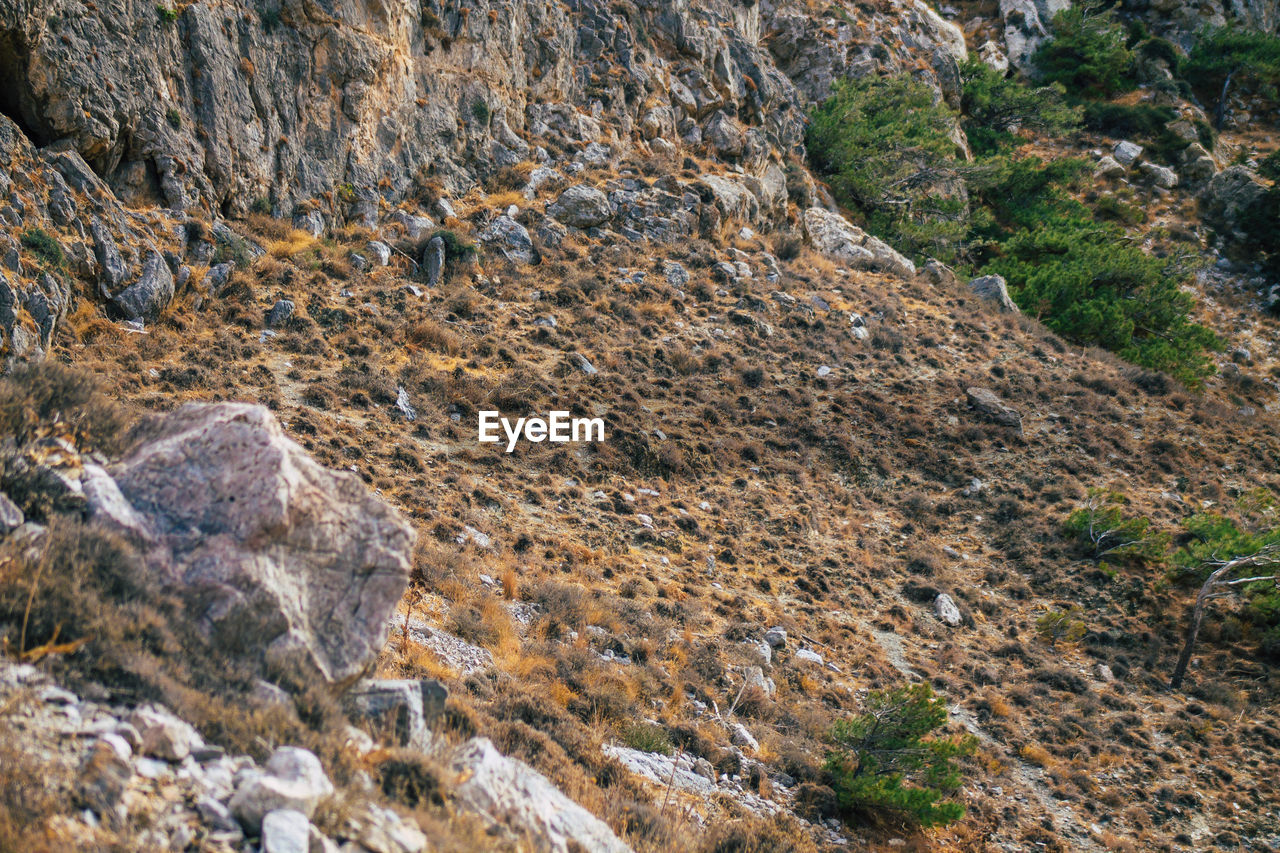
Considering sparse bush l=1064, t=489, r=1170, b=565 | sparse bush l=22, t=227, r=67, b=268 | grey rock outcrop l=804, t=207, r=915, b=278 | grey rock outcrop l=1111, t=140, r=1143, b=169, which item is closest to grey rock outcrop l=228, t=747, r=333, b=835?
sparse bush l=22, t=227, r=67, b=268

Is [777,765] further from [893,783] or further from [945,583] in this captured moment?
[945,583]

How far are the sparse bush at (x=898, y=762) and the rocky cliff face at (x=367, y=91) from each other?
17133 mm

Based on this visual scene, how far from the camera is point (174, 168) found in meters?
16.0

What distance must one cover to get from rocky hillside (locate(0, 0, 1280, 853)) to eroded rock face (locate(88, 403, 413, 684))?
29 millimetres

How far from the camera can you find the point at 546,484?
15.3m

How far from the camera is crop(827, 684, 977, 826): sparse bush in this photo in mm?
8789

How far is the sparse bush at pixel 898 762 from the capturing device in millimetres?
8789

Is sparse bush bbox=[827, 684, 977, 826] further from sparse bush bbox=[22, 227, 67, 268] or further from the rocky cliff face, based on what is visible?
the rocky cliff face

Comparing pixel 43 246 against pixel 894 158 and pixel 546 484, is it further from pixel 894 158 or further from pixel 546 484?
pixel 894 158

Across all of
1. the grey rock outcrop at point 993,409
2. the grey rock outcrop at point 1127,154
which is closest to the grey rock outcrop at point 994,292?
the grey rock outcrop at point 993,409

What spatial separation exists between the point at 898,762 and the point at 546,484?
850 cm

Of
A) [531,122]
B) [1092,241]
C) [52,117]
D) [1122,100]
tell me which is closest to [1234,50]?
[1122,100]

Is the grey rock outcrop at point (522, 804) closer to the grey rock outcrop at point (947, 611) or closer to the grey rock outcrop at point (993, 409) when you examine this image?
the grey rock outcrop at point (947, 611)

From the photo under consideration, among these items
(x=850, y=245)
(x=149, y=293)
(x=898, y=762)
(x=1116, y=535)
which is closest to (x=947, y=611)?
(x=1116, y=535)
